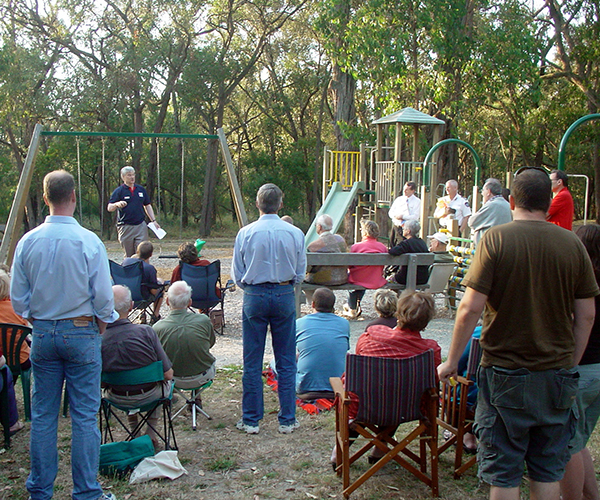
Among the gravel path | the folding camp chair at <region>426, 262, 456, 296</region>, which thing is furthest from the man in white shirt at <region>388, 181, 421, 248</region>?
the folding camp chair at <region>426, 262, 456, 296</region>

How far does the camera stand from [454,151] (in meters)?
20.7

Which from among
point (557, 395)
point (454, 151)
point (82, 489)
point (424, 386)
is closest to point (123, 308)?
point (82, 489)

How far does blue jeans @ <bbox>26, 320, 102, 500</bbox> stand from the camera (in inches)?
123

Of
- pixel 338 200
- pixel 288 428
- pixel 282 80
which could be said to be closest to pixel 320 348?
pixel 288 428

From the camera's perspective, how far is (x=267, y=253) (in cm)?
434

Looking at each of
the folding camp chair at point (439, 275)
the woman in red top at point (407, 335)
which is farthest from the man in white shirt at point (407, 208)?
the woman in red top at point (407, 335)

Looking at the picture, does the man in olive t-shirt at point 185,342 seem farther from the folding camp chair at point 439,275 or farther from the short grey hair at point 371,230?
the folding camp chair at point 439,275

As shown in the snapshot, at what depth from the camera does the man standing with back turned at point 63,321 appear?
313 centimetres

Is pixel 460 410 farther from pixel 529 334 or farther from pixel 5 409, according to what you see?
pixel 5 409

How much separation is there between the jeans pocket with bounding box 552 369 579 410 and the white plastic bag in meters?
2.14

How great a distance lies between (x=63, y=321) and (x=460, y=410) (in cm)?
217

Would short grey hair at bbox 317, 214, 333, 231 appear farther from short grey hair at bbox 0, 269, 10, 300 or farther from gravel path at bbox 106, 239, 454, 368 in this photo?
short grey hair at bbox 0, 269, 10, 300

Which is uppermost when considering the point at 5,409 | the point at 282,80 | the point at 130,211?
the point at 282,80

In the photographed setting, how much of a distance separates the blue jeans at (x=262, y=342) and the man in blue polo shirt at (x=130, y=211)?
487cm
